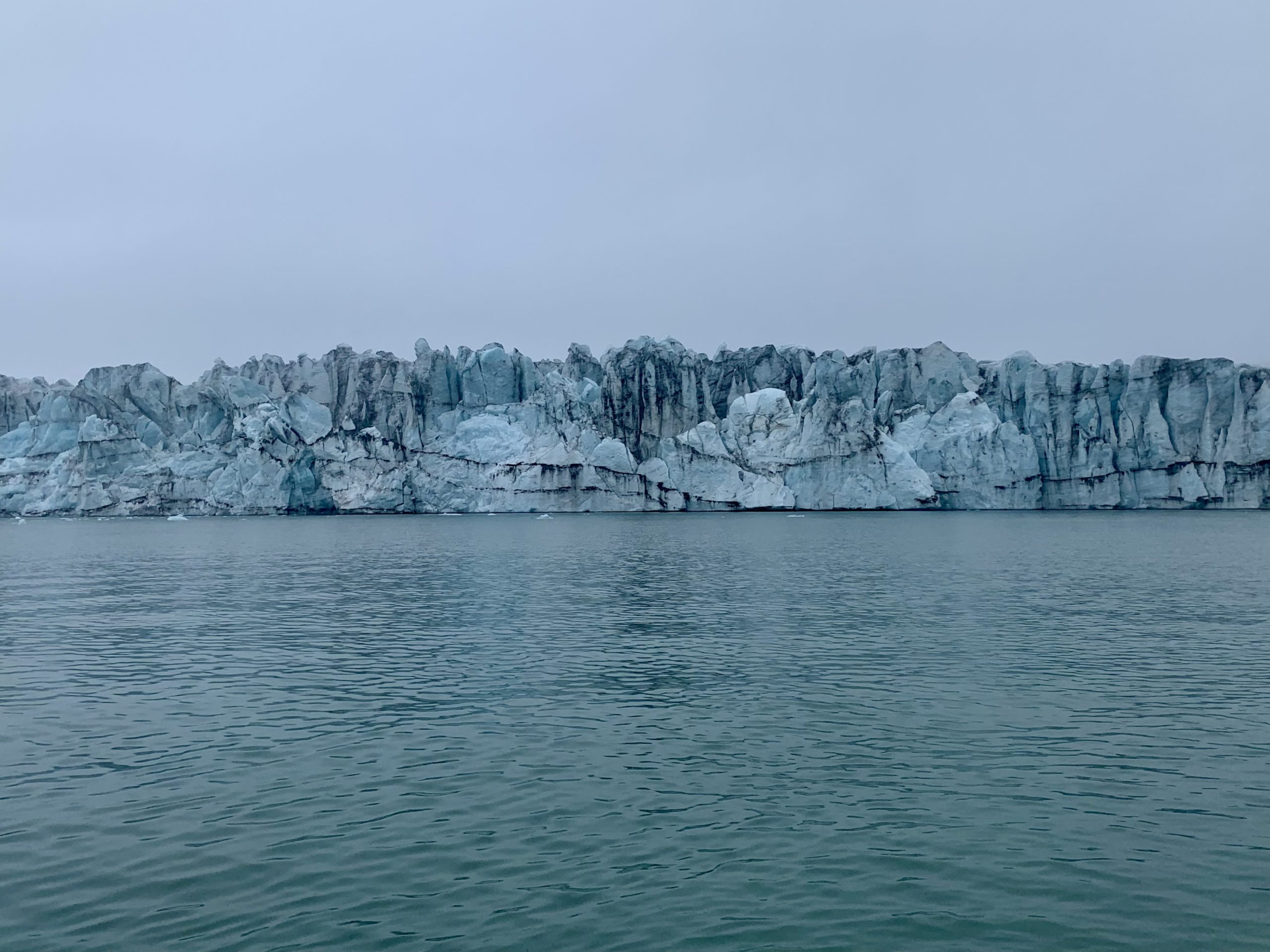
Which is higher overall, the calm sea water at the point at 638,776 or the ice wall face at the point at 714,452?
the ice wall face at the point at 714,452

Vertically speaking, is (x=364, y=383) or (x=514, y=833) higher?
(x=364, y=383)

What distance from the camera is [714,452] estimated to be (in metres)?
100

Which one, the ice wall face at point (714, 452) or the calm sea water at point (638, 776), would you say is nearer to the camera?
the calm sea water at point (638, 776)

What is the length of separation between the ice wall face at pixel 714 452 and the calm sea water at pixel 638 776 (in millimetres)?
69191

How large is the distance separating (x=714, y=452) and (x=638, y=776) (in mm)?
88490

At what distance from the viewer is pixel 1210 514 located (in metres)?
104

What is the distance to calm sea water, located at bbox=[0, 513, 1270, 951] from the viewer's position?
342 inches

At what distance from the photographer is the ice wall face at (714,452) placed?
9750 centimetres

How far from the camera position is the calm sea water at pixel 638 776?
28.5ft

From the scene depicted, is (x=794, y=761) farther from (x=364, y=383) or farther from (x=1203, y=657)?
(x=364, y=383)

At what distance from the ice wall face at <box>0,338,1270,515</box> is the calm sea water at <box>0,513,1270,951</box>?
69.2 metres

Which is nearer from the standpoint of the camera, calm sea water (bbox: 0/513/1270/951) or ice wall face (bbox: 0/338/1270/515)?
calm sea water (bbox: 0/513/1270/951)

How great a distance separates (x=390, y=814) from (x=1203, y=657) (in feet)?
53.7

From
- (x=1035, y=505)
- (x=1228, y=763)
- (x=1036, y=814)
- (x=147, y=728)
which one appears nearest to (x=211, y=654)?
(x=147, y=728)
